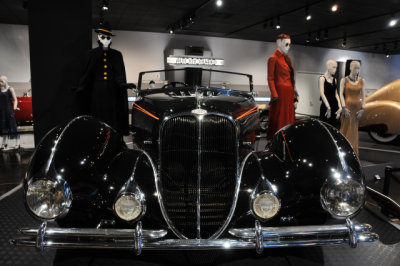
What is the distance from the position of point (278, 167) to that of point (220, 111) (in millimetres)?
519

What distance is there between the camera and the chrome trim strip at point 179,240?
132cm

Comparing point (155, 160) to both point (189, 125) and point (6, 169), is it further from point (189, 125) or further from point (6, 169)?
point (6, 169)

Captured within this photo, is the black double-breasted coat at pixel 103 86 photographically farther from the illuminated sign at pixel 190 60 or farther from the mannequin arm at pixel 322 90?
the illuminated sign at pixel 190 60

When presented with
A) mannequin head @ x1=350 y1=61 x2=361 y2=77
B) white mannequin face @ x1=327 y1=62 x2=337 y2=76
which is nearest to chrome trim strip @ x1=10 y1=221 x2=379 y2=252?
white mannequin face @ x1=327 y1=62 x2=337 y2=76

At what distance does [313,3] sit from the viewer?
7.49 metres

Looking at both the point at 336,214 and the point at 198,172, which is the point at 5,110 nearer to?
the point at 198,172

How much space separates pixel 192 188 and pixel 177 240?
373 millimetres

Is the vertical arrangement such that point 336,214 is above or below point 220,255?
above

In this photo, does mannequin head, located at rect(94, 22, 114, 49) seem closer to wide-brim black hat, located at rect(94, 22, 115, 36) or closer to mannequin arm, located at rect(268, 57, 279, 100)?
wide-brim black hat, located at rect(94, 22, 115, 36)

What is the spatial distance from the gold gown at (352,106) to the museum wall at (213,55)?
8.12 metres

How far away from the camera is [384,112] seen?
241 inches

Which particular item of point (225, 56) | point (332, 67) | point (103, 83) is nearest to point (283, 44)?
point (332, 67)

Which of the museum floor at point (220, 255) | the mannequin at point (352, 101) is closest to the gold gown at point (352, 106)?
the mannequin at point (352, 101)

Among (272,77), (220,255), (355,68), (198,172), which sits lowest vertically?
(220,255)
